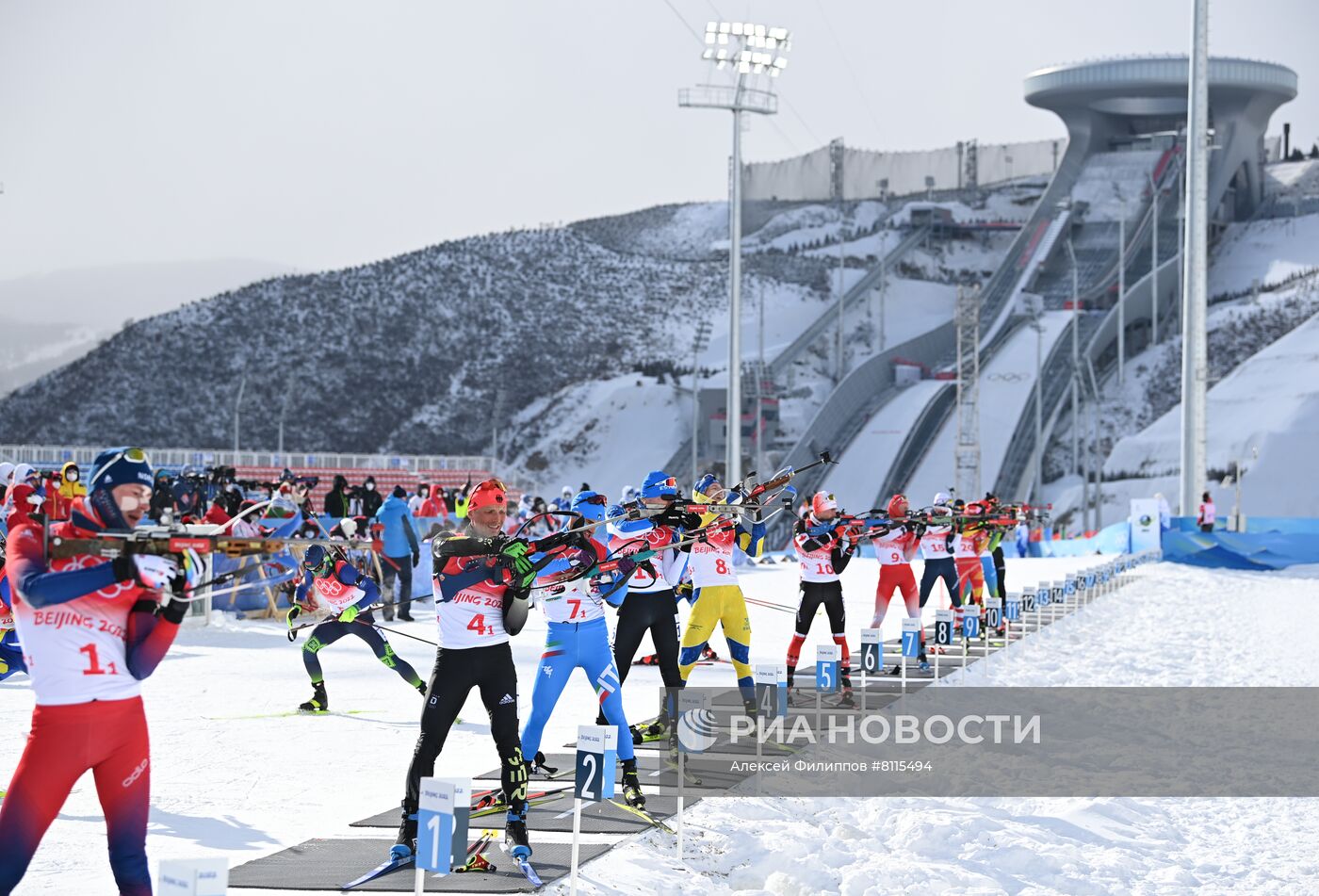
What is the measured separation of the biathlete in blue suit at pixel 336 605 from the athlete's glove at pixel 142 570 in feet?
22.9

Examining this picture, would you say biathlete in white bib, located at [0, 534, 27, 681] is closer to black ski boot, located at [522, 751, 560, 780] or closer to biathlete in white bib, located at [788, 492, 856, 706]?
black ski boot, located at [522, 751, 560, 780]

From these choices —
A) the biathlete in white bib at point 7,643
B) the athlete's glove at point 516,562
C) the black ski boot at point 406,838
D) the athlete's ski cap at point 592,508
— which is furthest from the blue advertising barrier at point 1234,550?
the black ski boot at point 406,838

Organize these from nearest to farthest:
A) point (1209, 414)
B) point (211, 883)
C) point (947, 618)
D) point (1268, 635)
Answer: point (211, 883) → point (947, 618) → point (1268, 635) → point (1209, 414)

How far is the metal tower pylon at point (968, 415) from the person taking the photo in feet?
200

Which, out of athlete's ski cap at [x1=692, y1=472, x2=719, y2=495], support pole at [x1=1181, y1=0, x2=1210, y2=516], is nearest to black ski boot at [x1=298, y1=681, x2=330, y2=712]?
athlete's ski cap at [x1=692, y1=472, x2=719, y2=495]

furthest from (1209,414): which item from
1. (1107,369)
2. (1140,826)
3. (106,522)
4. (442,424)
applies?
(106,522)

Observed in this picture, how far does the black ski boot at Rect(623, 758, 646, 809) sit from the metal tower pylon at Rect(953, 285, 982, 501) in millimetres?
49567

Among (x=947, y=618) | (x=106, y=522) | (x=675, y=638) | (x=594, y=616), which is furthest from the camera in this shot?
(x=947, y=618)

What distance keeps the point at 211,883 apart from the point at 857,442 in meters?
66.4

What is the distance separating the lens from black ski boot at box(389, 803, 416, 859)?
7820 millimetres

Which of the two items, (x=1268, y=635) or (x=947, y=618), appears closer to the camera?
(x=947, y=618)

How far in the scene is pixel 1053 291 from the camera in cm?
9069

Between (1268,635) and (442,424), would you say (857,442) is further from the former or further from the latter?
(1268,635)

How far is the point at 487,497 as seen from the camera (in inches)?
315
